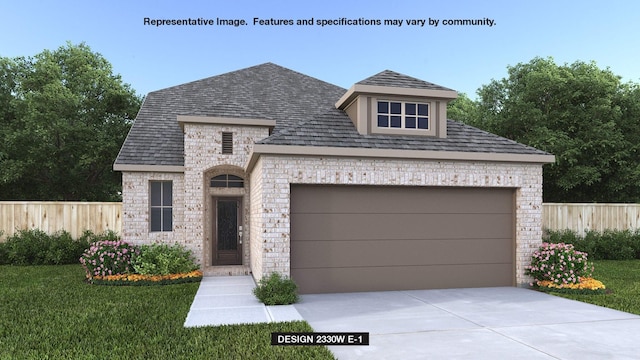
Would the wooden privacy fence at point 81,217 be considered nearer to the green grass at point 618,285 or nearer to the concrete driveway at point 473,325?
the green grass at point 618,285

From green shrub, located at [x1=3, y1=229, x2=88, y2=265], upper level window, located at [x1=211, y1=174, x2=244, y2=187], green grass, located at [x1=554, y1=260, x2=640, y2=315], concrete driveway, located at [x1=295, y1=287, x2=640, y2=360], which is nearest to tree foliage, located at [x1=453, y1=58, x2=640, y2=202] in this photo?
green grass, located at [x1=554, y1=260, x2=640, y2=315]

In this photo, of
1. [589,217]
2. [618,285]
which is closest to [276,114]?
[618,285]

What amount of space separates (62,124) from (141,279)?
14.1m

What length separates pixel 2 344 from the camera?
19.9ft

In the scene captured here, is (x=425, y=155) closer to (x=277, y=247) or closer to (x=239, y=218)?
(x=277, y=247)

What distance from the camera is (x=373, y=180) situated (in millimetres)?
10062

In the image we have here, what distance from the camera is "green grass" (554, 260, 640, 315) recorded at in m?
8.72

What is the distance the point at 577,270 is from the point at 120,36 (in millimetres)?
15339

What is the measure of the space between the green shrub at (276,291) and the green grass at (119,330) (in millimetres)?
1516

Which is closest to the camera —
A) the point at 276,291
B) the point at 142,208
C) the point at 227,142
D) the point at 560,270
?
the point at 276,291

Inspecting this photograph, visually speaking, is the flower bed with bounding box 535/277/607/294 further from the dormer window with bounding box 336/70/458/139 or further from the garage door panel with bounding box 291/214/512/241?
the dormer window with bounding box 336/70/458/139

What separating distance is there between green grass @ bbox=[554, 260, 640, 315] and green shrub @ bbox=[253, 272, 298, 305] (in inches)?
239

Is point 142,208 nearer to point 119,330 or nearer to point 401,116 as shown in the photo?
point 119,330

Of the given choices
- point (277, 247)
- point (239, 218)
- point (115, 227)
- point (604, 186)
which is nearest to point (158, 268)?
point (239, 218)
